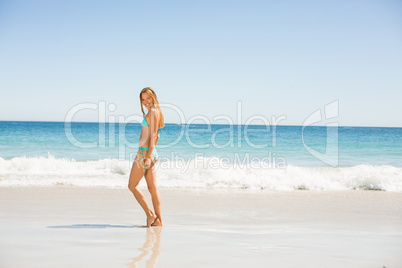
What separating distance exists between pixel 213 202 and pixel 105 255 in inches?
139

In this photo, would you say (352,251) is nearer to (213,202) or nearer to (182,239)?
(182,239)

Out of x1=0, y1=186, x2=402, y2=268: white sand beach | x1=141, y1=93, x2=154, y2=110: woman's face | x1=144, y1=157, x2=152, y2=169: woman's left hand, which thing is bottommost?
x1=0, y1=186, x2=402, y2=268: white sand beach

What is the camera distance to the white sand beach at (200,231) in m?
3.37

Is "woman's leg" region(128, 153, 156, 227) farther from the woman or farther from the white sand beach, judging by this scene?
the white sand beach

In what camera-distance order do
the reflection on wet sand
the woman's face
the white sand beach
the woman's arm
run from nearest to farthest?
the reflection on wet sand < the white sand beach < the woman's arm < the woman's face

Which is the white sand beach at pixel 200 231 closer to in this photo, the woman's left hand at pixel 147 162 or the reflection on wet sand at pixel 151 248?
the reflection on wet sand at pixel 151 248

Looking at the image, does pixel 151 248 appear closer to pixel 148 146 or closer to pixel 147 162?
pixel 147 162

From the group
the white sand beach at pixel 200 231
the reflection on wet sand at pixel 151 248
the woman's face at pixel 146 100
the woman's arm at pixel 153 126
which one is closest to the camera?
the reflection on wet sand at pixel 151 248

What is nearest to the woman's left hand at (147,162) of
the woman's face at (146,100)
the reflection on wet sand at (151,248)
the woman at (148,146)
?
the woman at (148,146)

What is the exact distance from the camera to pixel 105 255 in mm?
3396

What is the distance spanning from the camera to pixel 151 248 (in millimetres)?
3686

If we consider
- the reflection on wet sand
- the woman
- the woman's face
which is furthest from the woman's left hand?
the reflection on wet sand

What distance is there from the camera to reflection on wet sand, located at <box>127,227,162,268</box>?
3.24 metres

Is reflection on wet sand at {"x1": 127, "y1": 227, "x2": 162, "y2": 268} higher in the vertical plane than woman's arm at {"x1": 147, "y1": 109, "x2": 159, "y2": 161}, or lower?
lower
